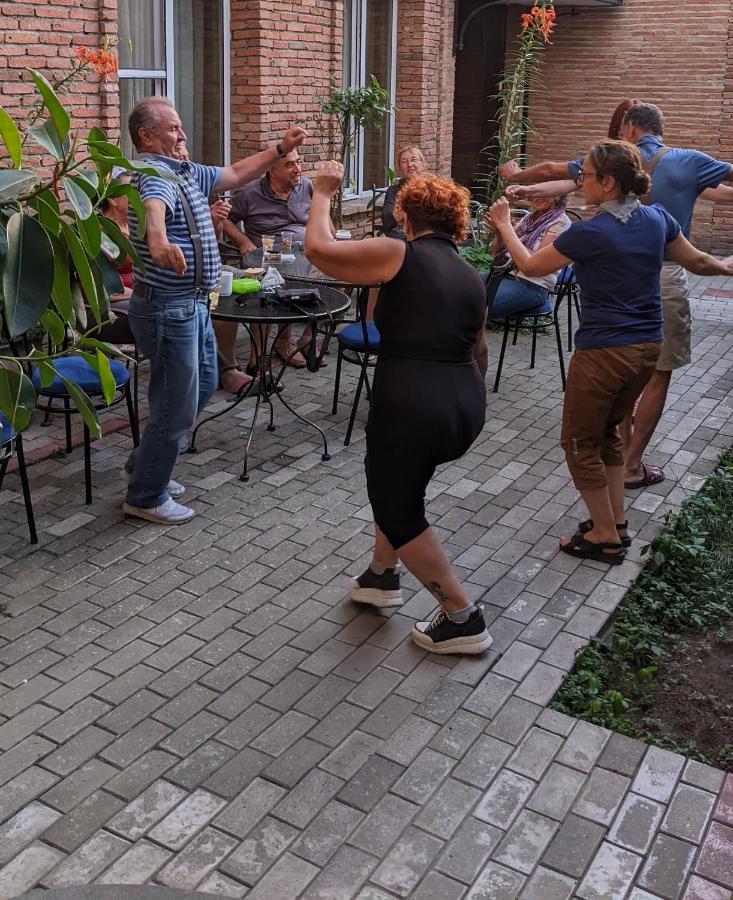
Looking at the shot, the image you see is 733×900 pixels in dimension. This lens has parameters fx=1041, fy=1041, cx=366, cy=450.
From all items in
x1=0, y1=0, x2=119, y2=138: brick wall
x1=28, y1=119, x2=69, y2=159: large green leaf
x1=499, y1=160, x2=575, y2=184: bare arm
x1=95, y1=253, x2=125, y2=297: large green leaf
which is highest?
x1=0, y1=0, x2=119, y2=138: brick wall

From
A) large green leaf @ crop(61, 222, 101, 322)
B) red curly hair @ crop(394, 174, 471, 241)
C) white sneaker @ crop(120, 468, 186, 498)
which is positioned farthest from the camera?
white sneaker @ crop(120, 468, 186, 498)

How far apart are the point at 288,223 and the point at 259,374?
189 cm

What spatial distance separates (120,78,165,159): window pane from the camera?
8.13 m

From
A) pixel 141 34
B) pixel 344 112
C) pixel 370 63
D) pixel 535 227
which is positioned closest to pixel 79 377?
pixel 535 227

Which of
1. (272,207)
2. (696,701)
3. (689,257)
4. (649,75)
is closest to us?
(696,701)

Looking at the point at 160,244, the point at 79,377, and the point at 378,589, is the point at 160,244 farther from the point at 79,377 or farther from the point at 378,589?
the point at 378,589

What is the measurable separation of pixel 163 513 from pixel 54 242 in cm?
328

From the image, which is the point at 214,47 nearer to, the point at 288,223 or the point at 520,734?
the point at 288,223

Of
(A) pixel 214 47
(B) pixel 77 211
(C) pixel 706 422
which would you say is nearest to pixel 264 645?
(B) pixel 77 211

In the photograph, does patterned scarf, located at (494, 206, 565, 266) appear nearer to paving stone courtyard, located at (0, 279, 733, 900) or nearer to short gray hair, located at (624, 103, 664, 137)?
short gray hair, located at (624, 103, 664, 137)

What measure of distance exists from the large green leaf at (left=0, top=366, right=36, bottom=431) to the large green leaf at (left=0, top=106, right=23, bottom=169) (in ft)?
1.33

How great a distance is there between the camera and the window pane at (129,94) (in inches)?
320

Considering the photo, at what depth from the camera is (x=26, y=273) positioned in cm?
187

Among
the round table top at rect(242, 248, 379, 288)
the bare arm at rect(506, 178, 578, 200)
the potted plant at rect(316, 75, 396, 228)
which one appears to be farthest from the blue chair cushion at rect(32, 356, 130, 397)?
the potted plant at rect(316, 75, 396, 228)
